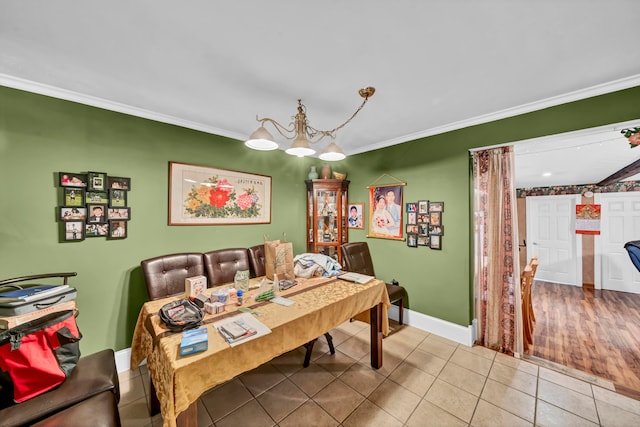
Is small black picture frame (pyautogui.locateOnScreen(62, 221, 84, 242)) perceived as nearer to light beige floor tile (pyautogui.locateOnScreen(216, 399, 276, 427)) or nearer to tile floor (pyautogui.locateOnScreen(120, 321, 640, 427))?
tile floor (pyautogui.locateOnScreen(120, 321, 640, 427))

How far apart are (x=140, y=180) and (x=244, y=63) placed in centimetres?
164

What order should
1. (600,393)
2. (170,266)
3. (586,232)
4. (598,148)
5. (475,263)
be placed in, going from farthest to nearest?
(586,232) → (598,148) → (475,263) → (170,266) → (600,393)

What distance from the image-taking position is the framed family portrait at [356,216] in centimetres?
376

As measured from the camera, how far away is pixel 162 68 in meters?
1.72

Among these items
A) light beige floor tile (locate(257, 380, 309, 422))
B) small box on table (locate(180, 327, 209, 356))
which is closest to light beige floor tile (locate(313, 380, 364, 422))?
light beige floor tile (locate(257, 380, 309, 422))

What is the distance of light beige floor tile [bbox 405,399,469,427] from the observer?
1654 mm

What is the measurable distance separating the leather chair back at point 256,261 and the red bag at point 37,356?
1.58m

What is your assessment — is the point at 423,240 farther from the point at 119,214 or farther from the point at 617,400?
the point at 119,214

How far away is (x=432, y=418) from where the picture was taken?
1.70m

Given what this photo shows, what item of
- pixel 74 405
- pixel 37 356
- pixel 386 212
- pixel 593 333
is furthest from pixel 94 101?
pixel 593 333

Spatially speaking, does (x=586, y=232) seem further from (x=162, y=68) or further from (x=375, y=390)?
(x=162, y=68)

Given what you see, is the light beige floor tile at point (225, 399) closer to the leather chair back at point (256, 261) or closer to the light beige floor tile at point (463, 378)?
the leather chair back at point (256, 261)

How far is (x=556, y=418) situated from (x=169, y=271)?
335 centimetres

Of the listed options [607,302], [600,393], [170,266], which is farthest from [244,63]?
[607,302]
